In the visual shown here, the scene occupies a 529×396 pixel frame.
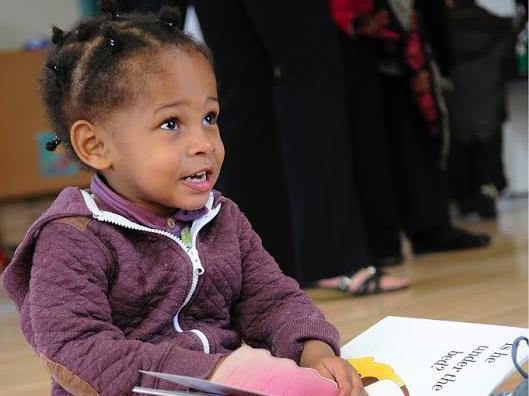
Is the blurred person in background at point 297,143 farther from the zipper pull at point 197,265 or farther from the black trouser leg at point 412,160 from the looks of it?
the zipper pull at point 197,265

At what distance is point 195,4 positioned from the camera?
1805mm

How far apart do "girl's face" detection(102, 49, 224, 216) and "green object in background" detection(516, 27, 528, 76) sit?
175 cm

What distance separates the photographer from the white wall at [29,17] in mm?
3609

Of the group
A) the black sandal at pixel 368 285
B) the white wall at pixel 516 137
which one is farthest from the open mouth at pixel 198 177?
the white wall at pixel 516 137

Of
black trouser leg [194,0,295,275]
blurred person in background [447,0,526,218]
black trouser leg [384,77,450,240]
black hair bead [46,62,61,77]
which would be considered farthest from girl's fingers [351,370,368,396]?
blurred person in background [447,0,526,218]

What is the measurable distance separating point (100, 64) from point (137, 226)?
18 centimetres

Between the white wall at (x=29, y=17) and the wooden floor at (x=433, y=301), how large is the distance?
1.55 meters

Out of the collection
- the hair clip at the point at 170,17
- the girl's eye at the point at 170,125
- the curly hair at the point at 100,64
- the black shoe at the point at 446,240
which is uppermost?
the hair clip at the point at 170,17

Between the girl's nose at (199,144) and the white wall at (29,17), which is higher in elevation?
the girl's nose at (199,144)

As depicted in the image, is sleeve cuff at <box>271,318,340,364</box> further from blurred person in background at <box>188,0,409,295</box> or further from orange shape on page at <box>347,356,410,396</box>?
blurred person in background at <box>188,0,409,295</box>

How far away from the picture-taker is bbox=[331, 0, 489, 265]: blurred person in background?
7.12 ft

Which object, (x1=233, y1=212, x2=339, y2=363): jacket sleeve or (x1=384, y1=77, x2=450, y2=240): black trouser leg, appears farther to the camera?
(x1=384, y1=77, x2=450, y2=240): black trouser leg

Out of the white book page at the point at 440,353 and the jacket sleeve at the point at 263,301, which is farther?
the jacket sleeve at the point at 263,301

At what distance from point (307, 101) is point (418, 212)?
0.62m
